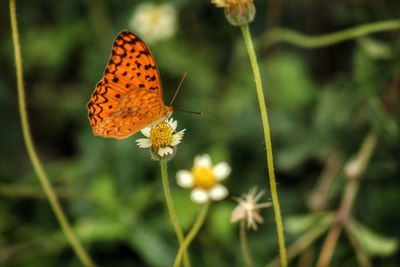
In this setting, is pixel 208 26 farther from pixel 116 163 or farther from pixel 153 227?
pixel 153 227

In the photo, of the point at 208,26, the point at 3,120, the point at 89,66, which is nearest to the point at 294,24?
the point at 208,26

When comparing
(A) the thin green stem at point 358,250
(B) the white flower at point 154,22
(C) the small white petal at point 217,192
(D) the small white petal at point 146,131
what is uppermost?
(D) the small white petal at point 146,131

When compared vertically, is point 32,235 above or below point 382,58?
below

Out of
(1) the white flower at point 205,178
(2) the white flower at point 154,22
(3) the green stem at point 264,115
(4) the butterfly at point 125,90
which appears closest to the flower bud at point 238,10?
(3) the green stem at point 264,115

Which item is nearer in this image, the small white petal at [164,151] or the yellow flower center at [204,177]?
the small white petal at [164,151]

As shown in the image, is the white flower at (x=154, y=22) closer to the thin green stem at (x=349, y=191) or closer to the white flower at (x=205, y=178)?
the thin green stem at (x=349, y=191)

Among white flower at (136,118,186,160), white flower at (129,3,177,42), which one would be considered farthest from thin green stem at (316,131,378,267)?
white flower at (129,3,177,42)
